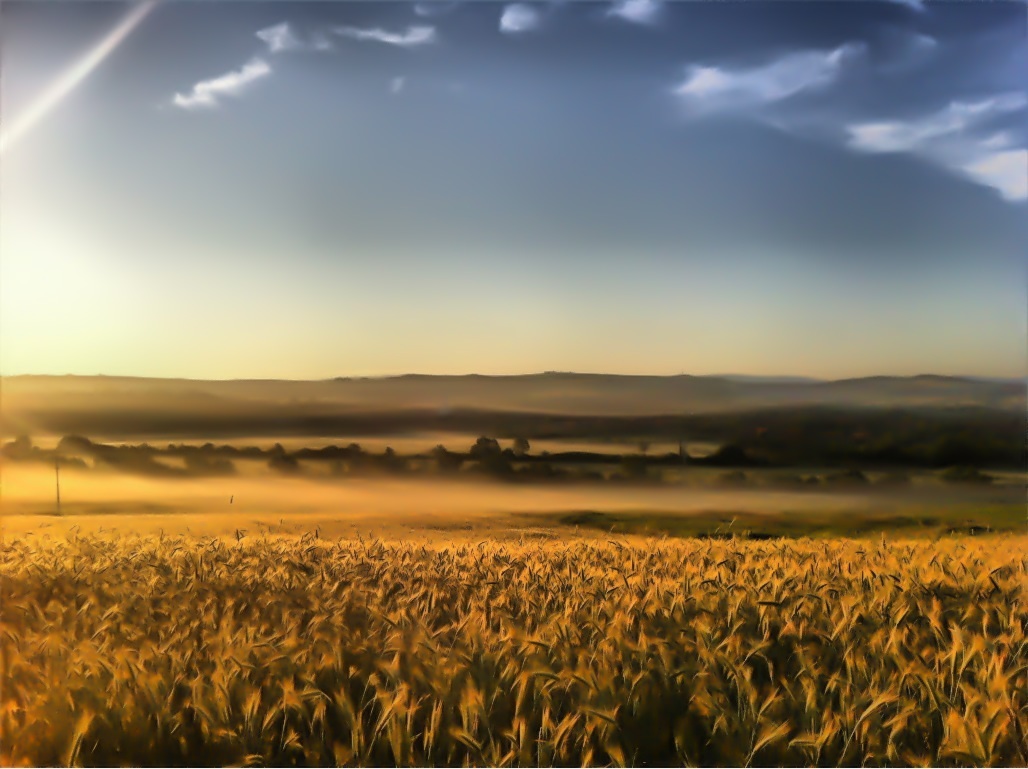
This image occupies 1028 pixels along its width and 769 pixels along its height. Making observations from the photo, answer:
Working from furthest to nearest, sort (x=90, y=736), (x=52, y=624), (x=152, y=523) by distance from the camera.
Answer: (x=152, y=523) < (x=52, y=624) < (x=90, y=736)

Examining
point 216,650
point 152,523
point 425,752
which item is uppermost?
point 152,523

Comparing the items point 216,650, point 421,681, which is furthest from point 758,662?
point 216,650

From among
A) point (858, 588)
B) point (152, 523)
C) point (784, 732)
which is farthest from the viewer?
point (152, 523)

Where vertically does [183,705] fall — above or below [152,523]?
below

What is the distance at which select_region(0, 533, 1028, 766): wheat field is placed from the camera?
219 cm

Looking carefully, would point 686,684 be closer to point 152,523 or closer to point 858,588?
point 858,588

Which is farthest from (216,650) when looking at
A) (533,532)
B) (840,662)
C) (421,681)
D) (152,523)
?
(840,662)

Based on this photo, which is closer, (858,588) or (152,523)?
(858,588)

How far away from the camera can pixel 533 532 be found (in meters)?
3.93

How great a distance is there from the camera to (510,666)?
7.75 feet

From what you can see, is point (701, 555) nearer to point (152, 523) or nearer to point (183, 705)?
point (183, 705)

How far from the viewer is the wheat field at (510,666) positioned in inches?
86.3

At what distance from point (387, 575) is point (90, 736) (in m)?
1.33

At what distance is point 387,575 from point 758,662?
165 cm
